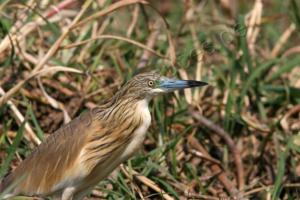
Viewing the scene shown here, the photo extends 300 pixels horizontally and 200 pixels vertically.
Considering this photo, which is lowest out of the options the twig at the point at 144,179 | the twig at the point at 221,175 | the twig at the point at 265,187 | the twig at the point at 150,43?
the twig at the point at 265,187

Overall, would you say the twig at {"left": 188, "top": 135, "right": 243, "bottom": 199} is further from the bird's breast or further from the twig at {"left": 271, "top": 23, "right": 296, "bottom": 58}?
the twig at {"left": 271, "top": 23, "right": 296, "bottom": 58}

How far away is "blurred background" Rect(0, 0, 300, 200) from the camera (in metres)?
5.50

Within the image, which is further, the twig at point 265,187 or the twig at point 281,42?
the twig at point 281,42

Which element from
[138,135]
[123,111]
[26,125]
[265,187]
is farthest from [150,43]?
[138,135]

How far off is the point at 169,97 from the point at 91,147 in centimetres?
127

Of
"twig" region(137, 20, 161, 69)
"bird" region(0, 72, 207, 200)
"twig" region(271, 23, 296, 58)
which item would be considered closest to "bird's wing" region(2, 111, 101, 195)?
"bird" region(0, 72, 207, 200)

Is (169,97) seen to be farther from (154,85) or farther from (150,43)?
(154,85)

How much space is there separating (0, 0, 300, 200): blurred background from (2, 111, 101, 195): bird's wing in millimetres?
402

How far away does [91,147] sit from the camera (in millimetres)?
4832

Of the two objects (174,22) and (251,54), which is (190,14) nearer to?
(251,54)

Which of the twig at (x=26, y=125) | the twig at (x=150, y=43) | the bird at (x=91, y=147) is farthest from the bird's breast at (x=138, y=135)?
the twig at (x=150, y=43)

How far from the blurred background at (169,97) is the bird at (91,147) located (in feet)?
1.32

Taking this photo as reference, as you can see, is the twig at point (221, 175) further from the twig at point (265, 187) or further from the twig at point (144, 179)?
the twig at point (144, 179)

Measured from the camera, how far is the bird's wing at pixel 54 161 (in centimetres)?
486
